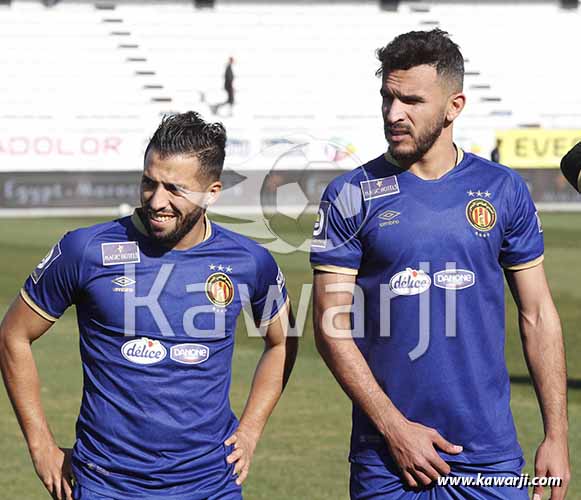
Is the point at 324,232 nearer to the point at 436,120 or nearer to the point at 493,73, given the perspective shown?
the point at 436,120

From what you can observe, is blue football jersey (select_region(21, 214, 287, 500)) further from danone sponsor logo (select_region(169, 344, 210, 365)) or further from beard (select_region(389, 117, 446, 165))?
beard (select_region(389, 117, 446, 165))

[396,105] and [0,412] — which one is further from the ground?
[396,105]

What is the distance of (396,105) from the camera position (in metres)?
3.85

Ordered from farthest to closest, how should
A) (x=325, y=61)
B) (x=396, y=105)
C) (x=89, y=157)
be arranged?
(x=325, y=61), (x=89, y=157), (x=396, y=105)

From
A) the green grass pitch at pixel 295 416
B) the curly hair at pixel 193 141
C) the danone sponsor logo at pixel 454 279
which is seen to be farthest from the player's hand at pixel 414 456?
the green grass pitch at pixel 295 416

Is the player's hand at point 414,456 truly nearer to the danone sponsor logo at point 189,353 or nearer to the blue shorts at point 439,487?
the blue shorts at point 439,487

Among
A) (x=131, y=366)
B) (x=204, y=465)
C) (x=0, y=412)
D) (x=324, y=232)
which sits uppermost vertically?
(x=324, y=232)

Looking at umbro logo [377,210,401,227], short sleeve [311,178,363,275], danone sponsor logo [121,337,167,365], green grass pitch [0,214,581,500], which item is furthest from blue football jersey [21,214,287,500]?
green grass pitch [0,214,581,500]

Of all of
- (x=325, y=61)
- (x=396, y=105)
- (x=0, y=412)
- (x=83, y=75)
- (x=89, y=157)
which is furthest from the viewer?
(x=325, y=61)

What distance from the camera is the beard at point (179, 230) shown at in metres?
3.99

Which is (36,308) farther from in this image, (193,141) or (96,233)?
(193,141)

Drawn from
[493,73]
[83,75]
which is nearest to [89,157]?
[83,75]

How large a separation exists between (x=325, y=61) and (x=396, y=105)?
35.5 m

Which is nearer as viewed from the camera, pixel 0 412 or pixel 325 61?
pixel 0 412
